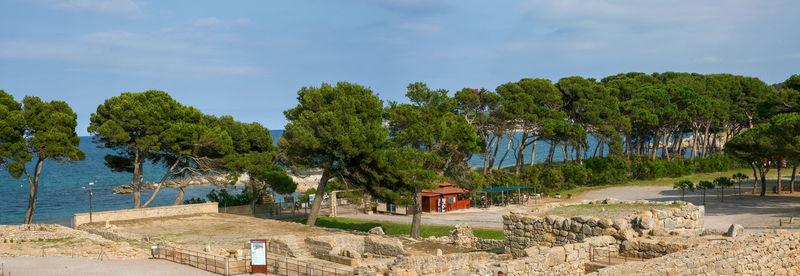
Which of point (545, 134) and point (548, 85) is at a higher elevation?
point (548, 85)

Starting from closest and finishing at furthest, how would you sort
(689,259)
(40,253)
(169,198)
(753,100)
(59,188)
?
(689,259) → (40,253) → (753,100) → (169,198) → (59,188)

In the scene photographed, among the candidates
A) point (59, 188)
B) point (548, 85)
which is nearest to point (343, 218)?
point (548, 85)

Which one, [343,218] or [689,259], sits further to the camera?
[343,218]

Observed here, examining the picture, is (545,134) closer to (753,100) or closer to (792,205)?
(792,205)

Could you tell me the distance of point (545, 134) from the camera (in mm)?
53844

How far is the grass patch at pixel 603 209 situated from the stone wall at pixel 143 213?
22908 millimetres

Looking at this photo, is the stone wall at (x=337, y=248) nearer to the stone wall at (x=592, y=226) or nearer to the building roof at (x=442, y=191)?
the stone wall at (x=592, y=226)

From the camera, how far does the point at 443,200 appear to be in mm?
42844

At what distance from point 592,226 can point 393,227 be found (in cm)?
2144

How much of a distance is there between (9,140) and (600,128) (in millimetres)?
47018

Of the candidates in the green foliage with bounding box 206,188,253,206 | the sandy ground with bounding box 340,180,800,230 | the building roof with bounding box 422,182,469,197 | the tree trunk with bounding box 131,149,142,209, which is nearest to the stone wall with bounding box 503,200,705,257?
the sandy ground with bounding box 340,180,800,230

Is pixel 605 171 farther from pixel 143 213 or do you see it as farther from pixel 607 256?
pixel 607 256

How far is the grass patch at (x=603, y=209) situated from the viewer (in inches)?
655

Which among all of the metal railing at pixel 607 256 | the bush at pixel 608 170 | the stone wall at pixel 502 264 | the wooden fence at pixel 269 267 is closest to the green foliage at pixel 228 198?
the wooden fence at pixel 269 267
